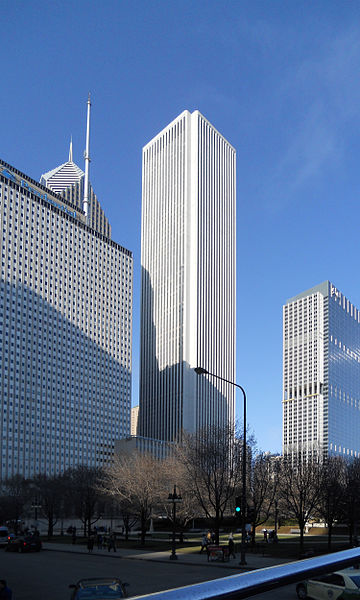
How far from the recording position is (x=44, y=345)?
17650 centimetres

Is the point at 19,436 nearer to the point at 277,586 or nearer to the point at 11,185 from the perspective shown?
the point at 11,185

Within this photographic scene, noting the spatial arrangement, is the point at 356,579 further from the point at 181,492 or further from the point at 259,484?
the point at 181,492

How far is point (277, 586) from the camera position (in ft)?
6.31

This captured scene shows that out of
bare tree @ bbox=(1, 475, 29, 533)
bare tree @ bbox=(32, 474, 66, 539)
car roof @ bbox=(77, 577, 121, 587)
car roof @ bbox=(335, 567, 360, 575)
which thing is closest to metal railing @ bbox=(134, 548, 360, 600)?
car roof @ bbox=(335, 567, 360, 575)

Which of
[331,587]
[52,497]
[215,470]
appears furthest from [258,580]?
[52,497]

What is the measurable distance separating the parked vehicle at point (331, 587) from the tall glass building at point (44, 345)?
545ft

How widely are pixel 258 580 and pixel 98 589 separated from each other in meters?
5.98

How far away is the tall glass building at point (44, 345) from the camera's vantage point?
544 feet

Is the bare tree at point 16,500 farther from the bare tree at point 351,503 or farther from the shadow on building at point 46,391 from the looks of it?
the shadow on building at point 46,391

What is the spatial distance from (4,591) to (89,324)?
195189 mm

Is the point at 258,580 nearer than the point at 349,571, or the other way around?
the point at 258,580

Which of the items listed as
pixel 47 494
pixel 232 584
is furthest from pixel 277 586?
pixel 47 494

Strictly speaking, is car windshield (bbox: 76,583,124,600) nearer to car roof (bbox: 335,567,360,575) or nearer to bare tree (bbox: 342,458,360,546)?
car roof (bbox: 335,567,360,575)

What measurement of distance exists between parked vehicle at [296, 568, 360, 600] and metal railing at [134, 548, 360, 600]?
25 millimetres
